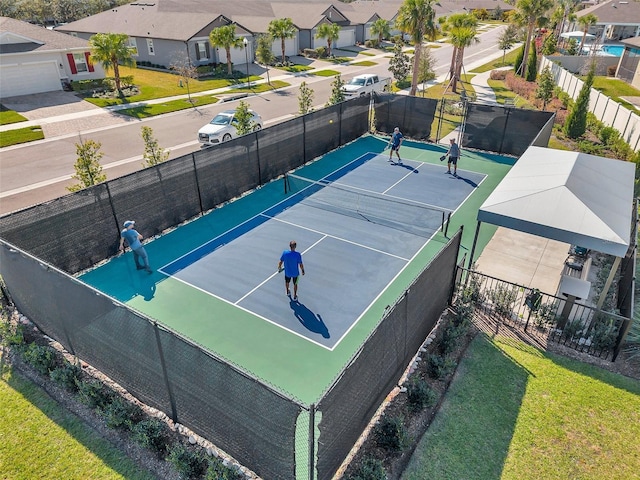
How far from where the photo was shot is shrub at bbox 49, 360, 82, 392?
7.99 metres

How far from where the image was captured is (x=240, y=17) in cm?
5031

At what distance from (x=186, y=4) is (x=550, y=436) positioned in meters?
53.2

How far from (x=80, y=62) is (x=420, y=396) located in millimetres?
37877

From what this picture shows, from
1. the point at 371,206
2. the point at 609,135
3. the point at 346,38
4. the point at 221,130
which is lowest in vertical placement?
the point at 371,206

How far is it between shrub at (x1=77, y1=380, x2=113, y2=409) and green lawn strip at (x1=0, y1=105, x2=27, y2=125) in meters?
24.5

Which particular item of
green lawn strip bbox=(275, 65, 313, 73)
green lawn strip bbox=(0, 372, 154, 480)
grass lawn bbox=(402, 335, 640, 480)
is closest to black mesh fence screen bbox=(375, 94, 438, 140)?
grass lawn bbox=(402, 335, 640, 480)

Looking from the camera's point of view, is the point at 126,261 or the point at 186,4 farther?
the point at 186,4

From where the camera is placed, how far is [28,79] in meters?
30.9

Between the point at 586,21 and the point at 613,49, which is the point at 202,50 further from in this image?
the point at 613,49

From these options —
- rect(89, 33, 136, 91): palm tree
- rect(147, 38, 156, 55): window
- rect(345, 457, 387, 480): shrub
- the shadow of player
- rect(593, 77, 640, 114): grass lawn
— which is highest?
rect(89, 33, 136, 91): palm tree

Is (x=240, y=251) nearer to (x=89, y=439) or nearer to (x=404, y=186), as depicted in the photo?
(x=89, y=439)

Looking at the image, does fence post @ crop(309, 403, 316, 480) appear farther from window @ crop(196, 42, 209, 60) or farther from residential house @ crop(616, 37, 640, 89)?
residential house @ crop(616, 37, 640, 89)

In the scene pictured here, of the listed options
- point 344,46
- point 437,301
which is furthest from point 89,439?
point 344,46

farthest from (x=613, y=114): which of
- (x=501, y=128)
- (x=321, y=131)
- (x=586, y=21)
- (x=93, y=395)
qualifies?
(x=586, y=21)
